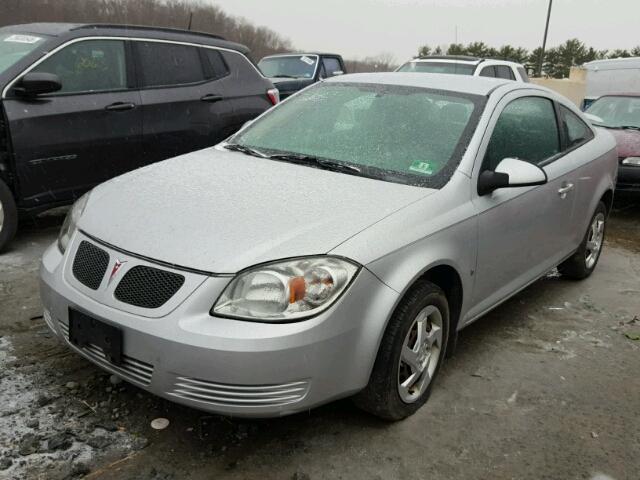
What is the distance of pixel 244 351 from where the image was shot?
2.19 metres

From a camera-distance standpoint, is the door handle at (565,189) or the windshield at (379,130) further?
the door handle at (565,189)

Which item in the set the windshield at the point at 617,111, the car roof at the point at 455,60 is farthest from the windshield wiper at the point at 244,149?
the car roof at the point at 455,60

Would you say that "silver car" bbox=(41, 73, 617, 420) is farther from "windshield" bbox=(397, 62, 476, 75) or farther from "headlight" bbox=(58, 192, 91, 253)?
"windshield" bbox=(397, 62, 476, 75)

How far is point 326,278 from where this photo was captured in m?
2.34

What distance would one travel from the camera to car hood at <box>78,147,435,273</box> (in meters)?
2.38

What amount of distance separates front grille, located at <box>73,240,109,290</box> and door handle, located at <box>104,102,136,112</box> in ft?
9.05

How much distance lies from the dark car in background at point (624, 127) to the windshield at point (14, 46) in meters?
6.63

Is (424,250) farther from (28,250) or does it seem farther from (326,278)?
(28,250)

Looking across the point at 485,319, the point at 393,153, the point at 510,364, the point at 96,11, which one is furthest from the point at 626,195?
the point at 96,11

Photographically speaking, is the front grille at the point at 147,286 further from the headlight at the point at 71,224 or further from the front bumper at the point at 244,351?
the headlight at the point at 71,224

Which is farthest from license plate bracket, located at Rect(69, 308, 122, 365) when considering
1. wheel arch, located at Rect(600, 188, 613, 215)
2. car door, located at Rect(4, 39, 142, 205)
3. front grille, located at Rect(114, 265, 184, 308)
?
wheel arch, located at Rect(600, 188, 613, 215)

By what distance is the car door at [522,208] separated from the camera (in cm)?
323

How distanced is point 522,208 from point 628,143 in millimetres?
5282

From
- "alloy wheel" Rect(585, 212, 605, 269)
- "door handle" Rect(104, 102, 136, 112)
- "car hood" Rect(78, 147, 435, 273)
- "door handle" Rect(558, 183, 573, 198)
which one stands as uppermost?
"door handle" Rect(104, 102, 136, 112)
